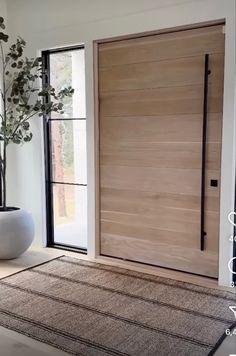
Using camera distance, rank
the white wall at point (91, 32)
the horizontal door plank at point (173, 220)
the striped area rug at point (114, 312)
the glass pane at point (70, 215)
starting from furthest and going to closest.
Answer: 1. the glass pane at point (70, 215)
2. the horizontal door plank at point (173, 220)
3. the white wall at point (91, 32)
4. the striped area rug at point (114, 312)

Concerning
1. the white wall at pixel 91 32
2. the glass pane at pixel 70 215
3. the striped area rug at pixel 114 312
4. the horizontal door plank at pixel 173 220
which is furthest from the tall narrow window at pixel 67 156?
the striped area rug at pixel 114 312

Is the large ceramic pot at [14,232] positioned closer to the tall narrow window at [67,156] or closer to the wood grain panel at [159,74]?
the tall narrow window at [67,156]

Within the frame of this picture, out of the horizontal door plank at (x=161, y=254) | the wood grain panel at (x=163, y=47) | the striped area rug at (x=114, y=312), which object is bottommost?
the striped area rug at (x=114, y=312)

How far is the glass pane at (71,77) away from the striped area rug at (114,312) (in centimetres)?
161

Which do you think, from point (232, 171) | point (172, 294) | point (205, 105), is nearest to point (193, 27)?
point (205, 105)

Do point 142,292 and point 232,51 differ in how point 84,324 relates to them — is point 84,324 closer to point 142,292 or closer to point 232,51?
point 142,292

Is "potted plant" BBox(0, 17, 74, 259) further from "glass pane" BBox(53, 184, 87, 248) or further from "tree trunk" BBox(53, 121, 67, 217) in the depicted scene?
"glass pane" BBox(53, 184, 87, 248)

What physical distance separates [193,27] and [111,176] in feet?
4.94

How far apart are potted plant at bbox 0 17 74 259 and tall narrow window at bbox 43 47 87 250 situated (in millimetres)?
136

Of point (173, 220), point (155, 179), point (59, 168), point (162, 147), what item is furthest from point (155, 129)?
point (59, 168)

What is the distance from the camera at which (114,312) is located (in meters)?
2.79

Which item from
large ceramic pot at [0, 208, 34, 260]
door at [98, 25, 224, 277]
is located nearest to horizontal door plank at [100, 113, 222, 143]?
door at [98, 25, 224, 277]

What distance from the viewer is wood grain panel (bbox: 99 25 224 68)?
10.4ft

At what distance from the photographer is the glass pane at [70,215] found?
4.13 meters
